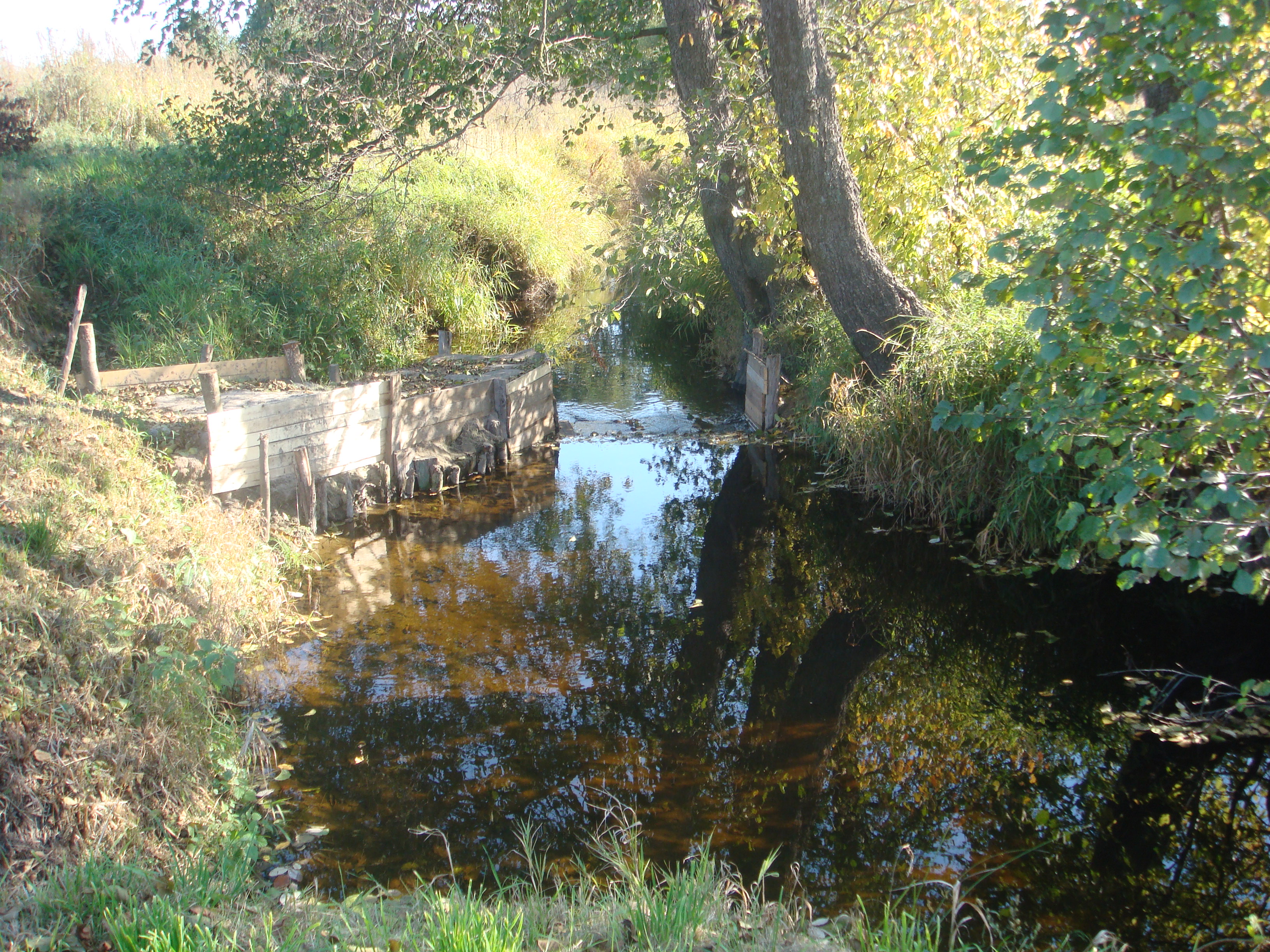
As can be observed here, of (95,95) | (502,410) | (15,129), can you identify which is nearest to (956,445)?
(502,410)

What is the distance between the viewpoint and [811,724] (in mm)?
5699

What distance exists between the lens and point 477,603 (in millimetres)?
7391

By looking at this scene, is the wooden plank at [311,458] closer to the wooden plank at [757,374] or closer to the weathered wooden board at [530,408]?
the weathered wooden board at [530,408]

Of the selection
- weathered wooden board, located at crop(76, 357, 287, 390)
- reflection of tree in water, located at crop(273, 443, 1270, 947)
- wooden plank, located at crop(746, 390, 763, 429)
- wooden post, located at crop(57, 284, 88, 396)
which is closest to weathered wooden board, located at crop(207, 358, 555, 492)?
weathered wooden board, located at crop(76, 357, 287, 390)

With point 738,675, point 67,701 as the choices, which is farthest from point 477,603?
point 67,701

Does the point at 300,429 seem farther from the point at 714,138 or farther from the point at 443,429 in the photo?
the point at 714,138

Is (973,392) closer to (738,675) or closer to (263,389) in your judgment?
(738,675)

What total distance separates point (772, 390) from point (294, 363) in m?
6.27

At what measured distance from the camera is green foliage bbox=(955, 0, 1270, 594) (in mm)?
3295

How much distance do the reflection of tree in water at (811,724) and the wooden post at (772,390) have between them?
13.1 feet

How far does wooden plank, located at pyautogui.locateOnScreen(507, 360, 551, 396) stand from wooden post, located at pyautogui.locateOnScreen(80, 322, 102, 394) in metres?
4.45

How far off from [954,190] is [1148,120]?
309 inches

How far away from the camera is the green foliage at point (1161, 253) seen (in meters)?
3.29

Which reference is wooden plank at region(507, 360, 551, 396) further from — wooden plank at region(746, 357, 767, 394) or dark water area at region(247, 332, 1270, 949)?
wooden plank at region(746, 357, 767, 394)
